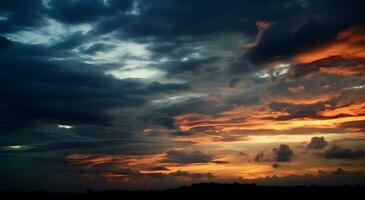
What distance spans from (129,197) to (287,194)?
47527 millimetres

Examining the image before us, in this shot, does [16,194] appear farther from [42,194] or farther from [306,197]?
[306,197]

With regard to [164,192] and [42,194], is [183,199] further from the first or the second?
[42,194]

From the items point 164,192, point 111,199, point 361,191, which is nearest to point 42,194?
point 111,199

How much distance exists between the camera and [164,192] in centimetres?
13688

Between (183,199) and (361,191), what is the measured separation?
5650 cm

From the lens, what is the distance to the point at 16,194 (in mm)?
127375

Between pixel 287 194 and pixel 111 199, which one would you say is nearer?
pixel 111 199

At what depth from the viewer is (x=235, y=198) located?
12312cm

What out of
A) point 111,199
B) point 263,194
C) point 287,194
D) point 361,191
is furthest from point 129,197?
point 361,191

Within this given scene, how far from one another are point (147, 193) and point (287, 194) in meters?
42.5

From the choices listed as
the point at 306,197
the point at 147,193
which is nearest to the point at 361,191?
the point at 306,197

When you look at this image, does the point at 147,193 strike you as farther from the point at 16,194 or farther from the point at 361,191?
the point at 361,191

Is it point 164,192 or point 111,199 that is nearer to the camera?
point 111,199

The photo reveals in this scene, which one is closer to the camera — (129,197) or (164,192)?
(129,197)
